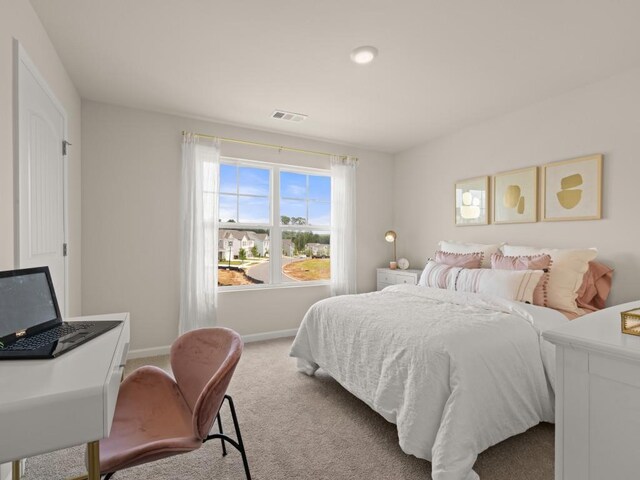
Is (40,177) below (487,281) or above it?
above

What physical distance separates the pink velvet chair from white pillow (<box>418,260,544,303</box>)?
83.6 inches

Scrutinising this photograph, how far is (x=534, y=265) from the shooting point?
272 cm

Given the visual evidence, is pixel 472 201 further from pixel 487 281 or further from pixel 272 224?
pixel 272 224

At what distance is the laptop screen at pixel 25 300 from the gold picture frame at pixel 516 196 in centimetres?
376

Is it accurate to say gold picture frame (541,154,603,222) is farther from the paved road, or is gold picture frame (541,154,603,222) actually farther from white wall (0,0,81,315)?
white wall (0,0,81,315)

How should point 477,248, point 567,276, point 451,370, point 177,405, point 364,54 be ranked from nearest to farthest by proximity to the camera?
1. point 177,405
2. point 451,370
3. point 364,54
4. point 567,276
5. point 477,248

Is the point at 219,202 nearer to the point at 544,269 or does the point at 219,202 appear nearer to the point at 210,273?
the point at 210,273

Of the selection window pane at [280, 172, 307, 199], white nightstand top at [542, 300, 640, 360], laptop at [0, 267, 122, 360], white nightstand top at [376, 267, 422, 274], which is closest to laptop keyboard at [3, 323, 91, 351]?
laptop at [0, 267, 122, 360]

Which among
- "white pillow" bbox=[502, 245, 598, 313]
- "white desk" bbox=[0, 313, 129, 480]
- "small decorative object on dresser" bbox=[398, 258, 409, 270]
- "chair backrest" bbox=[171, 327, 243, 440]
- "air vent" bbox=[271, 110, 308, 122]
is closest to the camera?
"white desk" bbox=[0, 313, 129, 480]

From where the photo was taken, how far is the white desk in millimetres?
807

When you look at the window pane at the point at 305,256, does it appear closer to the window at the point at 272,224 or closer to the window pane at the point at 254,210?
the window at the point at 272,224

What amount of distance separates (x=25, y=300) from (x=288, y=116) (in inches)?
112

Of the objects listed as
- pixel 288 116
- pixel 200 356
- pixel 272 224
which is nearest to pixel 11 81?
pixel 200 356

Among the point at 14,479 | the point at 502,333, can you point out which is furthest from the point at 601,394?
the point at 14,479
